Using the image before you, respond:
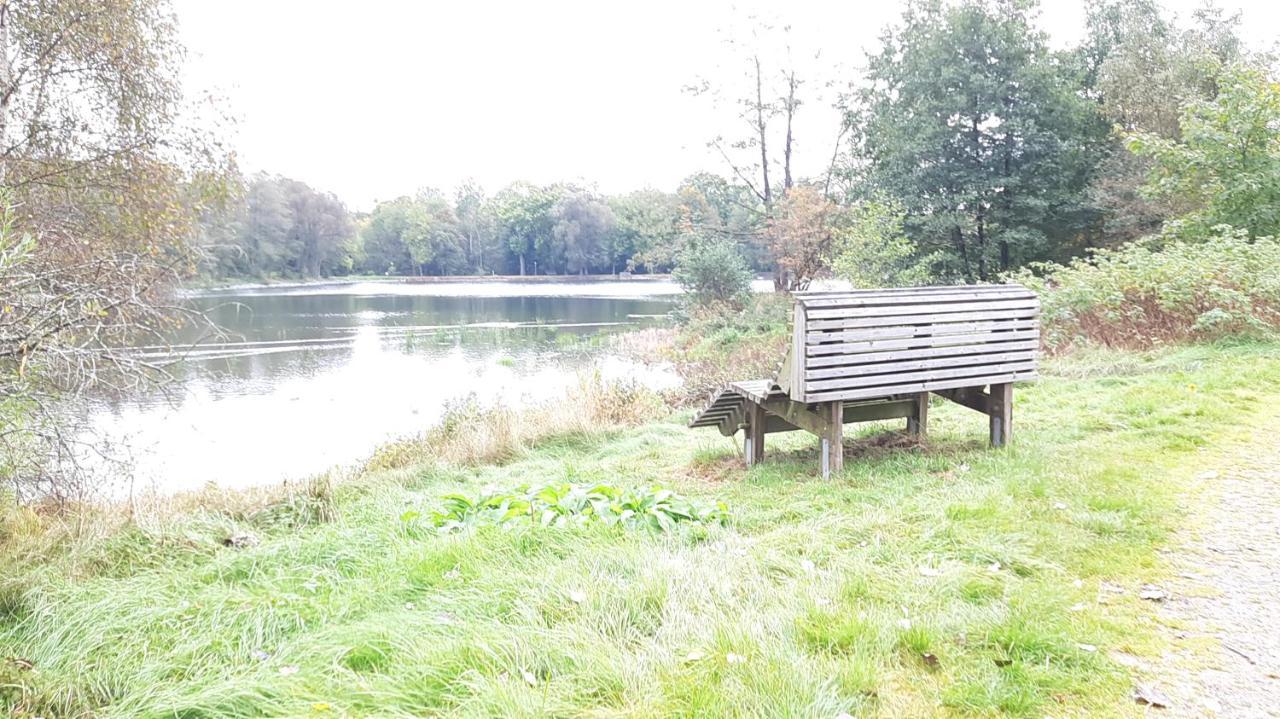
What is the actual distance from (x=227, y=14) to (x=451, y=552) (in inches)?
499

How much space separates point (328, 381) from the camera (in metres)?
17.8

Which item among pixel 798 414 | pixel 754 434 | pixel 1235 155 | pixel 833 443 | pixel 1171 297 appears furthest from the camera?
pixel 1235 155

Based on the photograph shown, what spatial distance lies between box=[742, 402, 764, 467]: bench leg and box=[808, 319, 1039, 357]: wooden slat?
3.41 ft

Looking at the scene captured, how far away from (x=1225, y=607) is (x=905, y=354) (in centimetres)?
245

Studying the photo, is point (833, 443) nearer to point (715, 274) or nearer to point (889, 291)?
point (889, 291)

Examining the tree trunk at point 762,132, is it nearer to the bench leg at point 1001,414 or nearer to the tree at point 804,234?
the tree at point 804,234

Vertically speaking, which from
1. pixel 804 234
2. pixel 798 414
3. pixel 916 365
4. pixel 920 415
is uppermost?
pixel 804 234

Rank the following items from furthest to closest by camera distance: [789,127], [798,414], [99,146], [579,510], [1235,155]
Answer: [789,127]
[1235,155]
[99,146]
[798,414]
[579,510]

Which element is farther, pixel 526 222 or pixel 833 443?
pixel 526 222

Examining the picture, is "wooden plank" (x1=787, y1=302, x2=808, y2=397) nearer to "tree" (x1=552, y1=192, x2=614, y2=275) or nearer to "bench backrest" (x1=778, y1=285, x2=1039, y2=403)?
"bench backrest" (x1=778, y1=285, x2=1039, y2=403)

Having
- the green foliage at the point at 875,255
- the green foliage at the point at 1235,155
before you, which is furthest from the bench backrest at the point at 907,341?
the green foliage at the point at 875,255

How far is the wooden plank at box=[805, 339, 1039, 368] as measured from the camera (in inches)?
189

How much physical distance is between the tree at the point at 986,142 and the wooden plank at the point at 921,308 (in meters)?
16.0

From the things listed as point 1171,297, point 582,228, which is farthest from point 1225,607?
point 582,228
